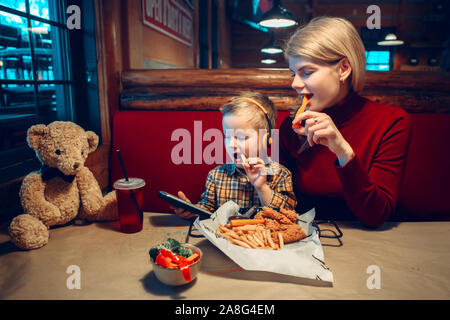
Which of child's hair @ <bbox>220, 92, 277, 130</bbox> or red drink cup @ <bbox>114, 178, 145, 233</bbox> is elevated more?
child's hair @ <bbox>220, 92, 277, 130</bbox>

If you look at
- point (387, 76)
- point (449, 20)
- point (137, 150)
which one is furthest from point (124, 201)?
point (449, 20)

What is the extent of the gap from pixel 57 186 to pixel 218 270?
2.68 feet

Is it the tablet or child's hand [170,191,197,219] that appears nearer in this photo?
→ the tablet

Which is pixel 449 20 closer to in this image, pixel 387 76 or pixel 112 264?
pixel 387 76

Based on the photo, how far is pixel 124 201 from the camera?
1.28 m

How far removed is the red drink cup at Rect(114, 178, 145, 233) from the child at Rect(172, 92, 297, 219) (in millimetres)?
172

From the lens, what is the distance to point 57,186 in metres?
1.31

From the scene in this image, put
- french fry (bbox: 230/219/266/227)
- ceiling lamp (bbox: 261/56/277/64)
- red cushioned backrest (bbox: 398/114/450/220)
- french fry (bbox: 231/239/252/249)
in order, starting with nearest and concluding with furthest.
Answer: french fry (bbox: 231/239/252/249) < french fry (bbox: 230/219/266/227) < red cushioned backrest (bbox: 398/114/450/220) < ceiling lamp (bbox: 261/56/277/64)

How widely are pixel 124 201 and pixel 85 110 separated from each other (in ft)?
3.36

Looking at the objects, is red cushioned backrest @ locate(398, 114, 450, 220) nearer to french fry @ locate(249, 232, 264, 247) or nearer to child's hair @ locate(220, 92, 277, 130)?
child's hair @ locate(220, 92, 277, 130)

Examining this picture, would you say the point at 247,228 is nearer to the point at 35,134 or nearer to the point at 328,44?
the point at 328,44

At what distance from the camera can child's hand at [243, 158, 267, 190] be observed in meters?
1.26

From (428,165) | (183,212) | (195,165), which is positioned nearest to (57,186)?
(183,212)

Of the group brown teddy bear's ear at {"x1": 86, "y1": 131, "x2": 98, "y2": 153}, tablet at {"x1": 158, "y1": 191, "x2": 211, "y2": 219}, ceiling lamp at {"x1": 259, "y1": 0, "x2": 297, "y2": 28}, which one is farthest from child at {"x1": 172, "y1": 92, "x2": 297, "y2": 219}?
ceiling lamp at {"x1": 259, "y1": 0, "x2": 297, "y2": 28}
